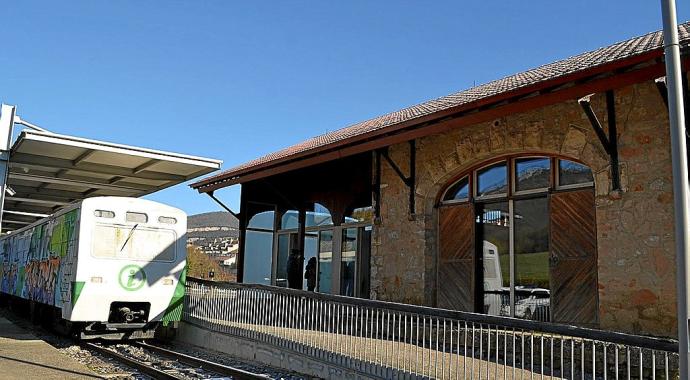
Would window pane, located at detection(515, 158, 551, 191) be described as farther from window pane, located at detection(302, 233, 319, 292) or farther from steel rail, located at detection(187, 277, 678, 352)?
window pane, located at detection(302, 233, 319, 292)

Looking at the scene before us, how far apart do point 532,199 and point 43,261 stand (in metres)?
11.3

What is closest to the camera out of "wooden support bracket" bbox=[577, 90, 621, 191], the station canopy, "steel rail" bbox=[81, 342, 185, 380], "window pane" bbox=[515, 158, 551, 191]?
"wooden support bracket" bbox=[577, 90, 621, 191]

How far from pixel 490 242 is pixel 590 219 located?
2.11 metres

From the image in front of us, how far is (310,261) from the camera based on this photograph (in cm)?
1706

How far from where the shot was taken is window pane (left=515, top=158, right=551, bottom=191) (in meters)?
10.3

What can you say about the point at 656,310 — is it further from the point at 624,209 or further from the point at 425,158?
the point at 425,158

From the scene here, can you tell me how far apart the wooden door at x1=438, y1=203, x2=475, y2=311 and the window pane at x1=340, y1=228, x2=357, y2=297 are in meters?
3.82

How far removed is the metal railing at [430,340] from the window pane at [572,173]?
9.79ft

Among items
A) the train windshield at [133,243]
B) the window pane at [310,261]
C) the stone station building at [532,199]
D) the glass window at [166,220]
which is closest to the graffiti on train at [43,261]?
the train windshield at [133,243]

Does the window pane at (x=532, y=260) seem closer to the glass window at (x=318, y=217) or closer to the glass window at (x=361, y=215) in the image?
the glass window at (x=361, y=215)

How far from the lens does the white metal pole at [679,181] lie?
174 inches

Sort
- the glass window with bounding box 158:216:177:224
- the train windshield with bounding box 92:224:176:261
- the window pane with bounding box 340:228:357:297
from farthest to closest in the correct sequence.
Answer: the window pane with bounding box 340:228:357:297 → the glass window with bounding box 158:216:177:224 → the train windshield with bounding box 92:224:176:261

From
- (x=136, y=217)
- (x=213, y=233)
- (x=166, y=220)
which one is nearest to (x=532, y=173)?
(x=166, y=220)

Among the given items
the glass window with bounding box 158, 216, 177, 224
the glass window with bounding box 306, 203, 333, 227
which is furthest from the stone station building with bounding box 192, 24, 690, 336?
the glass window with bounding box 158, 216, 177, 224
